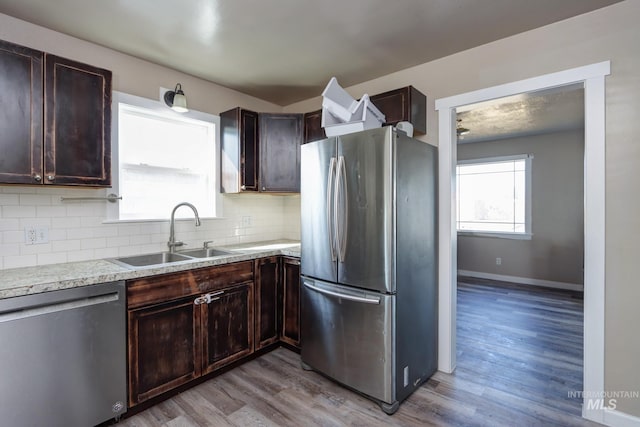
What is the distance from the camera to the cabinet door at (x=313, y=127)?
3.03 metres

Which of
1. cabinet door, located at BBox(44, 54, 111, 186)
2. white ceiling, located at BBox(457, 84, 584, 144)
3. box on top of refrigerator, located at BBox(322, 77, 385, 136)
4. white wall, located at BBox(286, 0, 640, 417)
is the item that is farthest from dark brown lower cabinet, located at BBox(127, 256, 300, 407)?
white ceiling, located at BBox(457, 84, 584, 144)

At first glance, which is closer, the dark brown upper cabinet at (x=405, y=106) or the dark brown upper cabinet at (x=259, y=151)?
the dark brown upper cabinet at (x=405, y=106)

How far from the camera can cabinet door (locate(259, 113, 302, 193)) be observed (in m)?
3.10

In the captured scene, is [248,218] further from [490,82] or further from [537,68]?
[537,68]

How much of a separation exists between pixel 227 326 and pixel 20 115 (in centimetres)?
187

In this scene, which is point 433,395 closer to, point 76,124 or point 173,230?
point 173,230

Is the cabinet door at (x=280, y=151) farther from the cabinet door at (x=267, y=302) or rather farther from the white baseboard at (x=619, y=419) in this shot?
the white baseboard at (x=619, y=419)

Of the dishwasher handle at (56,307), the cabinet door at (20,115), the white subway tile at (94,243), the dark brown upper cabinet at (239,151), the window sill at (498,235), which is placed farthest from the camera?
the window sill at (498,235)

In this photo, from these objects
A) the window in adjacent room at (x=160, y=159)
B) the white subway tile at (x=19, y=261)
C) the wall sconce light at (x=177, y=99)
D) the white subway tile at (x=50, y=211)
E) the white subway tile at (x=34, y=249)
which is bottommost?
the white subway tile at (x=19, y=261)

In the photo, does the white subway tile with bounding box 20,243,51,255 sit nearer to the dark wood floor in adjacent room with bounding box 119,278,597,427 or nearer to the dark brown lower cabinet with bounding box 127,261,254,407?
the dark brown lower cabinet with bounding box 127,261,254,407

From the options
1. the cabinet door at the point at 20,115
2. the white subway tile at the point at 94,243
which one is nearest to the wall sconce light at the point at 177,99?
the cabinet door at the point at 20,115

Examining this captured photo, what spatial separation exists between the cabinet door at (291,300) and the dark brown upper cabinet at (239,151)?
0.86m

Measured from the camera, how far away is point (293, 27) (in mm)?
2141

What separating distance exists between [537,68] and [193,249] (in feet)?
10.0
